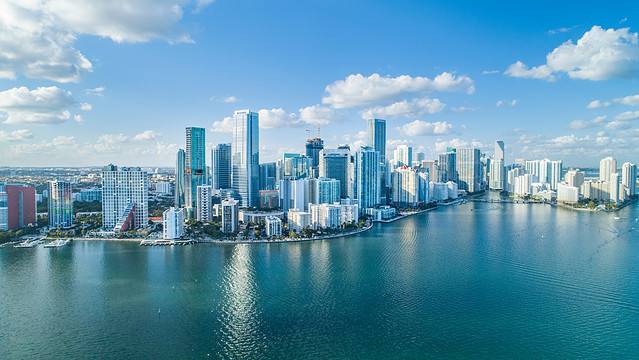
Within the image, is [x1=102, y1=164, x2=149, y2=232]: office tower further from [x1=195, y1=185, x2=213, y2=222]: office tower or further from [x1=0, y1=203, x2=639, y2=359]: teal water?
[x1=0, y1=203, x2=639, y2=359]: teal water

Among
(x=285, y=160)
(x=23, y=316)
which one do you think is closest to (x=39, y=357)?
(x=23, y=316)

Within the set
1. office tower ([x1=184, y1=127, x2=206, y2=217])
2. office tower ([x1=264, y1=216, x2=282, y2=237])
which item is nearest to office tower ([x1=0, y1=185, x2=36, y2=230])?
office tower ([x1=184, y1=127, x2=206, y2=217])

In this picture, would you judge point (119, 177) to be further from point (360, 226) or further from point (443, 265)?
point (443, 265)

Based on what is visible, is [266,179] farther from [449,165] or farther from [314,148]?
[449,165]

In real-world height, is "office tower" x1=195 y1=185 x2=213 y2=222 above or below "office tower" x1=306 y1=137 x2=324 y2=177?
below

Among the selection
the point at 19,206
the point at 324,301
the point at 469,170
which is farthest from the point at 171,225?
the point at 469,170

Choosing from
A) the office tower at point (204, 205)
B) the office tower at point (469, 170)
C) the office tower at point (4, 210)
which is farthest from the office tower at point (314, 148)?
the office tower at point (4, 210)
